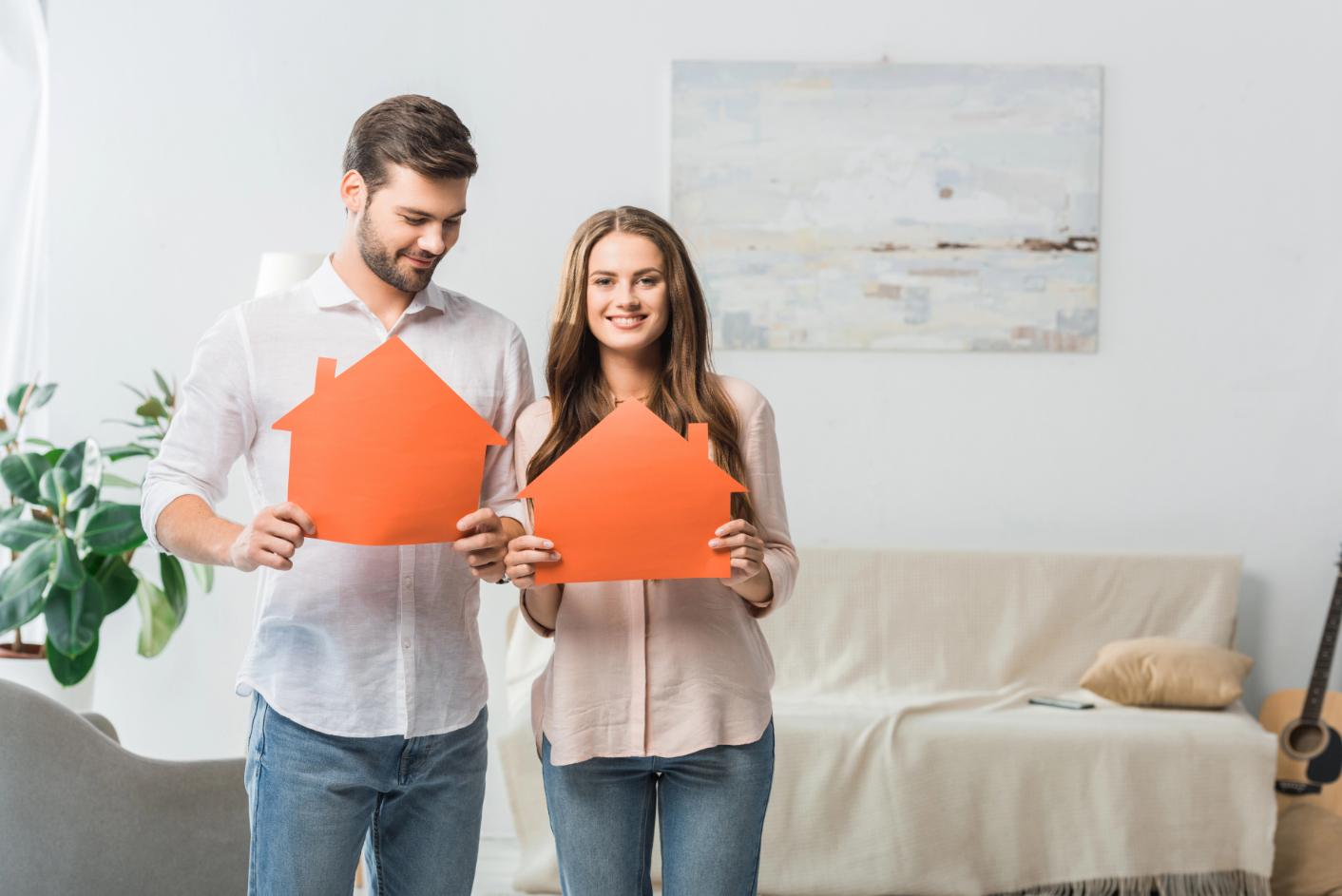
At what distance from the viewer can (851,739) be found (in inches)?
87.1

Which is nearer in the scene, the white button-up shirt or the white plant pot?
the white button-up shirt

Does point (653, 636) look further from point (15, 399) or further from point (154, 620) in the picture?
point (15, 399)

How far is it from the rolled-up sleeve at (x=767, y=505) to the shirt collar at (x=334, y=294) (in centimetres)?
42

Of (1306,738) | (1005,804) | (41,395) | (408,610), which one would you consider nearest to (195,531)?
(408,610)

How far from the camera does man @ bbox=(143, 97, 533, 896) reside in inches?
42.4

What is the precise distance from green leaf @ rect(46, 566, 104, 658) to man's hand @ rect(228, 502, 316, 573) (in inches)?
54.4

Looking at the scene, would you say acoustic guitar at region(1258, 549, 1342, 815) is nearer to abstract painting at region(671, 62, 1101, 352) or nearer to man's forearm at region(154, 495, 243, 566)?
abstract painting at region(671, 62, 1101, 352)

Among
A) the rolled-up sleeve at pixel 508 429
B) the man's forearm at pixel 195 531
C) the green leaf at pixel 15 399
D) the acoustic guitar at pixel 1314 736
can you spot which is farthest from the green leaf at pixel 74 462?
the acoustic guitar at pixel 1314 736

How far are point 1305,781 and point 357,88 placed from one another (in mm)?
3069

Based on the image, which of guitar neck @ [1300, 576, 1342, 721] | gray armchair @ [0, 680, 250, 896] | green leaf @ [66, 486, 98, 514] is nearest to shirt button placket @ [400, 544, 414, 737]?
gray armchair @ [0, 680, 250, 896]

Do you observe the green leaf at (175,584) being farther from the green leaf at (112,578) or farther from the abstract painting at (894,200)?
the abstract painting at (894,200)

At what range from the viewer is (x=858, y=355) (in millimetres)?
2750

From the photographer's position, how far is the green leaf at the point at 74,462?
2080 millimetres

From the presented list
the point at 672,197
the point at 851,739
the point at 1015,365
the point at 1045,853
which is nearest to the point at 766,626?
the point at 851,739
